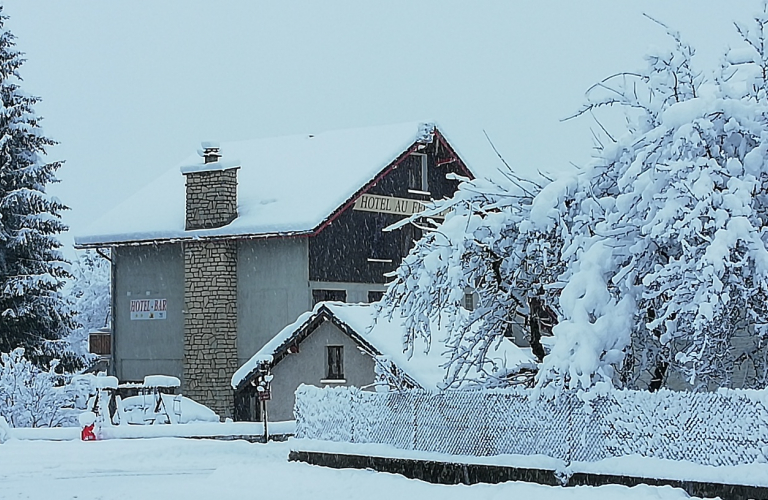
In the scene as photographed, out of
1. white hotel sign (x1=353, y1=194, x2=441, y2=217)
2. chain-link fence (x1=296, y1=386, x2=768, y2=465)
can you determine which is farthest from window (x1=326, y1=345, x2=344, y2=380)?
chain-link fence (x1=296, y1=386, x2=768, y2=465)

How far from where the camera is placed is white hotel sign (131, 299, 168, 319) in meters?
37.8

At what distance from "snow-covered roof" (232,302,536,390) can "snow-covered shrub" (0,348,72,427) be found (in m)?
4.47

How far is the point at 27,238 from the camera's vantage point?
34.5 meters

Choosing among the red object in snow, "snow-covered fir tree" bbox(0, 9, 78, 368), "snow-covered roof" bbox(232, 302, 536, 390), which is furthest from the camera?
"snow-covered fir tree" bbox(0, 9, 78, 368)

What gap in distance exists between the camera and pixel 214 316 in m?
36.1

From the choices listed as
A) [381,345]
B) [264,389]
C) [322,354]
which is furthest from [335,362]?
[381,345]

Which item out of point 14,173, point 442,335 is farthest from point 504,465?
point 14,173

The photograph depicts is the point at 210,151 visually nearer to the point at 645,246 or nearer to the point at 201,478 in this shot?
the point at 201,478

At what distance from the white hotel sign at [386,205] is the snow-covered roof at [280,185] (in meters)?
0.85

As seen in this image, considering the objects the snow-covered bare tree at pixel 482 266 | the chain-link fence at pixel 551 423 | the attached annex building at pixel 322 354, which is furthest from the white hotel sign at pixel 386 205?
the snow-covered bare tree at pixel 482 266

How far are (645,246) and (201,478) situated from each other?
8.08m

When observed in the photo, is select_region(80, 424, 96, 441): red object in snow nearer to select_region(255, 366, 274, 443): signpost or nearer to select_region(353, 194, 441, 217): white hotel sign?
select_region(255, 366, 274, 443): signpost

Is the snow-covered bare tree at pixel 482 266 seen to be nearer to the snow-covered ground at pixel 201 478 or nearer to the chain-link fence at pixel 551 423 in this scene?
the chain-link fence at pixel 551 423

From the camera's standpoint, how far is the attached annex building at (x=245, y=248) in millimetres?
35562
